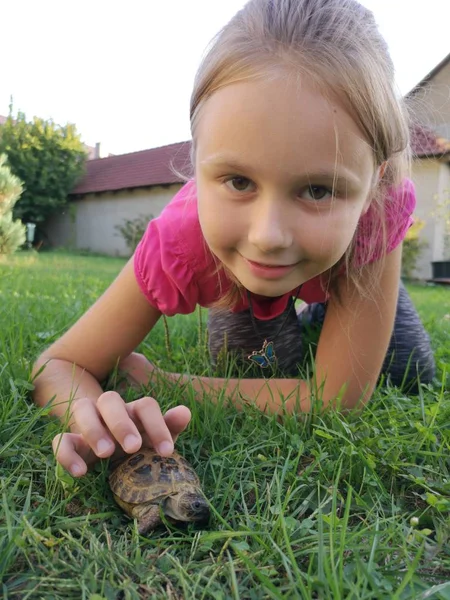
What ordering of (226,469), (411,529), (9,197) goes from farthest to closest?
(9,197), (226,469), (411,529)

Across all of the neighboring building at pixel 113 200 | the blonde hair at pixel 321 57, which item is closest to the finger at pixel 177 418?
the blonde hair at pixel 321 57

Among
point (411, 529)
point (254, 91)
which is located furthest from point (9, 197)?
point (411, 529)

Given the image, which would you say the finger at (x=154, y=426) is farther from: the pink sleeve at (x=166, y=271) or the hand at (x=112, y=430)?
the pink sleeve at (x=166, y=271)

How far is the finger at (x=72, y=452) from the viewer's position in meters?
1.28

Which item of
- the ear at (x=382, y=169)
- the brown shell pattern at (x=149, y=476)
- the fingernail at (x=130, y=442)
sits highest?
the ear at (x=382, y=169)

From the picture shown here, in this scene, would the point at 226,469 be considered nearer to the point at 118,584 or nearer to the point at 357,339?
the point at 118,584

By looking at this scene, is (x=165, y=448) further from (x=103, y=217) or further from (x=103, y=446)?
(x=103, y=217)

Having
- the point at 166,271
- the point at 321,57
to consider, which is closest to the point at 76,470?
the point at 166,271

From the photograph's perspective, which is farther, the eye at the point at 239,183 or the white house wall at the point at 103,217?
the white house wall at the point at 103,217

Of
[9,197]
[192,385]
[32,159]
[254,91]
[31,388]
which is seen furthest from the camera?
[32,159]

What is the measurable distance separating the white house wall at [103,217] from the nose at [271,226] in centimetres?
1654

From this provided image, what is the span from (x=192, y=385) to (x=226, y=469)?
470 millimetres

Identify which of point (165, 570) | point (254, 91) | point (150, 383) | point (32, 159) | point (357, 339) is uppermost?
point (32, 159)

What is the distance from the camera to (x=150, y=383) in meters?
1.96
